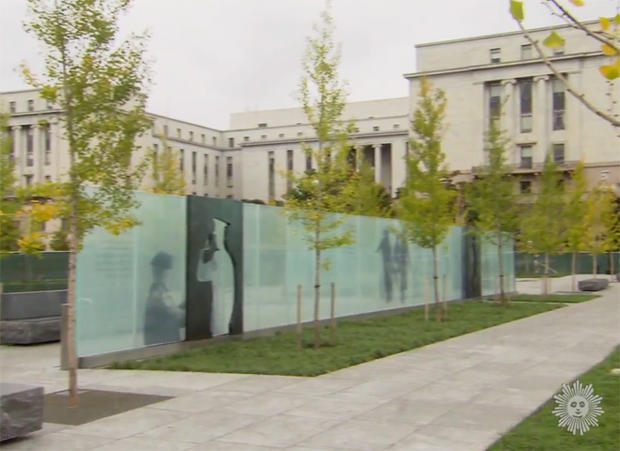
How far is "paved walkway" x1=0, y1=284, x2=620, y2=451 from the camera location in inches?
271

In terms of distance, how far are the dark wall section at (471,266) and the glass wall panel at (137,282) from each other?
15.6 m

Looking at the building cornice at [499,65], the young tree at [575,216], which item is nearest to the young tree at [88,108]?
the young tree at [575,216]

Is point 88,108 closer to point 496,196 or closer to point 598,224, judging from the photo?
point 496,196

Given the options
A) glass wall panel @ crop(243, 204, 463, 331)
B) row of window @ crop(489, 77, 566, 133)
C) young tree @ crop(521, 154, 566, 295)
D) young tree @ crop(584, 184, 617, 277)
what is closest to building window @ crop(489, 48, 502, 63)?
row of window @ crop(489, 77, 566, 133)

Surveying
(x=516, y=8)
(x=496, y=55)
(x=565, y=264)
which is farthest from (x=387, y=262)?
(x=496, y=55)

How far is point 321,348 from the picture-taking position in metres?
13.3

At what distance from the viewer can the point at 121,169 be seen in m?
9.09

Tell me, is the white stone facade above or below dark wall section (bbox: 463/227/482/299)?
above

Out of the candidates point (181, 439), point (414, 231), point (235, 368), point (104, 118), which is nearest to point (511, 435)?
point (181, 439)

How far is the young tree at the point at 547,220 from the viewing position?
89.6 feet

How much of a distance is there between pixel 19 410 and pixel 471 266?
22.2m

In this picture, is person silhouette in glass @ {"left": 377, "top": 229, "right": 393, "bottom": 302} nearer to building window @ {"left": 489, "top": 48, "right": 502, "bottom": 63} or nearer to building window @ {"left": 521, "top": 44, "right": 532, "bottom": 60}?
building window @ {"left": 521, "top": 44, "right": 532, "bottom": 60}

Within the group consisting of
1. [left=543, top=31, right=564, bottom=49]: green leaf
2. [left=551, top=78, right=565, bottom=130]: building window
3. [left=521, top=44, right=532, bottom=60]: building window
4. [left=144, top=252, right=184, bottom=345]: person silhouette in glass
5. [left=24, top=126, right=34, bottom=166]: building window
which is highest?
[left=521, top=44, right=532, bottom=60]: building window

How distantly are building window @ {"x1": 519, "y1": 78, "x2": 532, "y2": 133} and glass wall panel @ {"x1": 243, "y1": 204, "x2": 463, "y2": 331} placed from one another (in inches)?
1943
